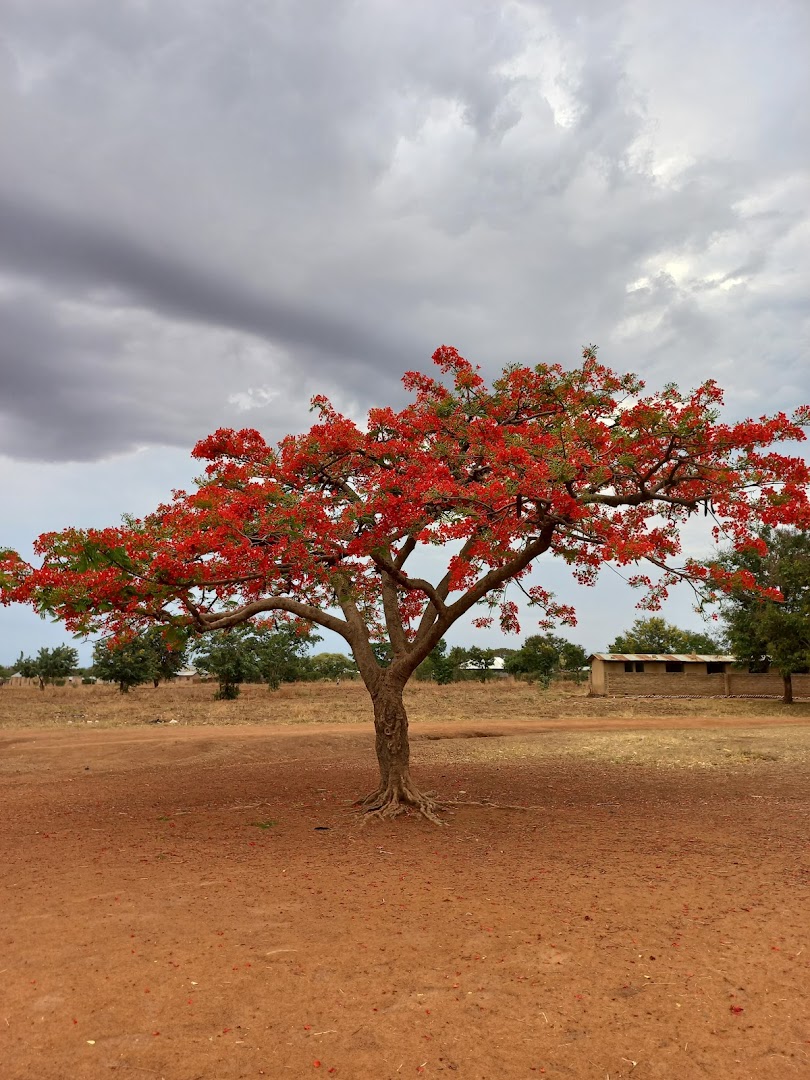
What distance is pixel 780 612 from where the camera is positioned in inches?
1342

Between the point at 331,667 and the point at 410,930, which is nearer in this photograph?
the point at 410,930

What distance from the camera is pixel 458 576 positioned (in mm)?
10094

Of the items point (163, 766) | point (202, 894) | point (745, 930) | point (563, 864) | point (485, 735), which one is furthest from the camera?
point (485, 735)

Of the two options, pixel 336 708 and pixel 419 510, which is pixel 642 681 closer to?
pixel 336 708

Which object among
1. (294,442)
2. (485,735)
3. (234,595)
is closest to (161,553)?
(234,595)

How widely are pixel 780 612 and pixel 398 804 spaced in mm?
28632

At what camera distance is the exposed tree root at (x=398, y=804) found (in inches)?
429

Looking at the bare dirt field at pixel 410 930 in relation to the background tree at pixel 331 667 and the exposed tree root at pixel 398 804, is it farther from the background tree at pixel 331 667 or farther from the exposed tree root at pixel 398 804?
the background tree at pixel 331 667

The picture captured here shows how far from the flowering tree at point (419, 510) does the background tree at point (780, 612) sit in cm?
2124

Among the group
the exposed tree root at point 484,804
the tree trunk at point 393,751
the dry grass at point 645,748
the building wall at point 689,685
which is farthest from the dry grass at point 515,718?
the tree trunk at point 393,751

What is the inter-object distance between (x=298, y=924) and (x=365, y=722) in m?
21.6

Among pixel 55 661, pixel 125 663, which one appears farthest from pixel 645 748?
pixel 55 661

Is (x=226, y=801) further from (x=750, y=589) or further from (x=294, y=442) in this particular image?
(x=750, y=589)

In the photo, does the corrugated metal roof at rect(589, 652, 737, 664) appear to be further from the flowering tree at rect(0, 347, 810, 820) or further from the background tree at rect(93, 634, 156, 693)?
the flowering tree at rect(0, 347, 810, 820)
